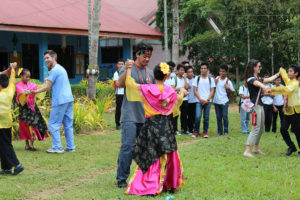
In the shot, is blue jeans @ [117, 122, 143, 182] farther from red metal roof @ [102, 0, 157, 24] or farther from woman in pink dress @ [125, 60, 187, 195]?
red metal roof @ [102, 0, 157, 24]

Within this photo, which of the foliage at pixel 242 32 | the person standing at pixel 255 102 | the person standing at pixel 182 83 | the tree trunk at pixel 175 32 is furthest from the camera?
the tree trunk at pixel 175 32

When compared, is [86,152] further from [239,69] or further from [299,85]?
[239,69]

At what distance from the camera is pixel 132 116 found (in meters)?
5.70

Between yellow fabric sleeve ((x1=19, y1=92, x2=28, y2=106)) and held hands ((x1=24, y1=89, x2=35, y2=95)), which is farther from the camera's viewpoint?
yellow fabric sleeve ((x1=19, y1=92, x2=28, y2=106))

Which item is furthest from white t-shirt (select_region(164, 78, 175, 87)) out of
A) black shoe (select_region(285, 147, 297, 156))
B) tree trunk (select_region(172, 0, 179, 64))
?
tree trunk (select_region(172, 0, 179, 64))

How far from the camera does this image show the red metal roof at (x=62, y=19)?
17.3 m

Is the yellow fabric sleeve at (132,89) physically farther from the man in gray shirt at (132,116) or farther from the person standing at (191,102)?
the person standing at (191,102)

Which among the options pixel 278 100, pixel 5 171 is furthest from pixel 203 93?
pixel 5 171

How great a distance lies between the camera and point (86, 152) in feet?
28.3

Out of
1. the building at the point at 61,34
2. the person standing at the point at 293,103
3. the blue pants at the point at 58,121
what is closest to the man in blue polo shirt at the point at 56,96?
the blue pants at the point at 58,121

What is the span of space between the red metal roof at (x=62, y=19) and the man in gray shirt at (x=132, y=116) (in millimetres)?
12140

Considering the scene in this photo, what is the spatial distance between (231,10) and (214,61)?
288cm

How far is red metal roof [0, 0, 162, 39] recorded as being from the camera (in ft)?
56.6

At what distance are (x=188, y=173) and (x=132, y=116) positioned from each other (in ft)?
5.09
